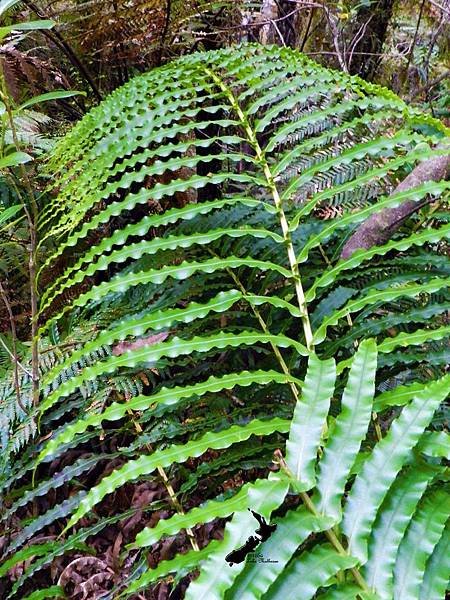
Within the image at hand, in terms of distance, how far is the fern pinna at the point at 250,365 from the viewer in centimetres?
58

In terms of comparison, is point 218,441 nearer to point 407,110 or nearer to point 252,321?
point 252,321

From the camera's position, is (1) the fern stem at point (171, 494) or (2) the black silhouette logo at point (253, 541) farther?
(1) the fern stem at point (171, 494)

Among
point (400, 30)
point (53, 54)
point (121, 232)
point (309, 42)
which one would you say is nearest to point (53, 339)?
point (121, 232)


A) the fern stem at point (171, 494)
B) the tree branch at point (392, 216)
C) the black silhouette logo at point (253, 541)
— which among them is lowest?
the fern stem at point (171, 494)

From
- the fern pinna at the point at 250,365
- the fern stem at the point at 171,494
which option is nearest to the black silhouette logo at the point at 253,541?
the fern pinna at the point at 250,365

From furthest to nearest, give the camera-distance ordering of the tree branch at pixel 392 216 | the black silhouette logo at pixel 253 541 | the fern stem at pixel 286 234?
the tree branch at pixel 392 216
the fern stem at pixel 286 234
the black silhouette logo at pixel 253 541

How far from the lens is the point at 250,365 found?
1286 mm

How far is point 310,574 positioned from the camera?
1.75ft

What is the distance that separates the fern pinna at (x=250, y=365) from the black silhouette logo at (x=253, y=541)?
0.06 feet

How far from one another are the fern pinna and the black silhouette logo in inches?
0.7

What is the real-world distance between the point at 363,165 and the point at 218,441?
1074 mm

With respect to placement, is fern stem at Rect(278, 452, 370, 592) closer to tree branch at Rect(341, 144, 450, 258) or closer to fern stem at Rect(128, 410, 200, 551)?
fern stem at Rect(128, 410, 200, 551)

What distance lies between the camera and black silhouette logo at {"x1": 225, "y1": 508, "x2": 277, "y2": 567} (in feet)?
1.78

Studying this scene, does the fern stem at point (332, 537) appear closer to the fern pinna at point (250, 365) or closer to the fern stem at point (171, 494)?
the fern pinna at point (250, 365)
